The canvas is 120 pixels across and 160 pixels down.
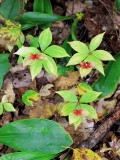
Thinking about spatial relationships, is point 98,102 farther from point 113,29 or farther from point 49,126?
point 113,29

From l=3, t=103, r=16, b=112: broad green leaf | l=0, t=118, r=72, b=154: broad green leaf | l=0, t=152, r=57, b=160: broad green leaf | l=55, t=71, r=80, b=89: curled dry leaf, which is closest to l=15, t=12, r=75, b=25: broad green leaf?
l=55, t=71, r=80, b=89: curled dry leaf

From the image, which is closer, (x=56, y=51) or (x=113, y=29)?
(x=56, y=51)

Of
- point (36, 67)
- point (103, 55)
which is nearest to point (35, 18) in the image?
point (36, 67)

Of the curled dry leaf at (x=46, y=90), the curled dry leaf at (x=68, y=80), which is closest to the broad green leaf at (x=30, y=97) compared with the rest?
the curled dry leaf at (x=46, y=90)

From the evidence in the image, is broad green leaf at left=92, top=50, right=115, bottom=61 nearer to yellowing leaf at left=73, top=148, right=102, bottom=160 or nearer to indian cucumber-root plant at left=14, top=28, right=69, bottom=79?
indian cucumber-root plant at left=14, top=28, right=69, bottom=79

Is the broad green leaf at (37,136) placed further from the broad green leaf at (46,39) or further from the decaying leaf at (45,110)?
the broad green leaf at (46,39)

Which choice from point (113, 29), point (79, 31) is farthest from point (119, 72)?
point (79, 31)

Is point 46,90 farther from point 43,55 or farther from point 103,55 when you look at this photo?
point 103,55
